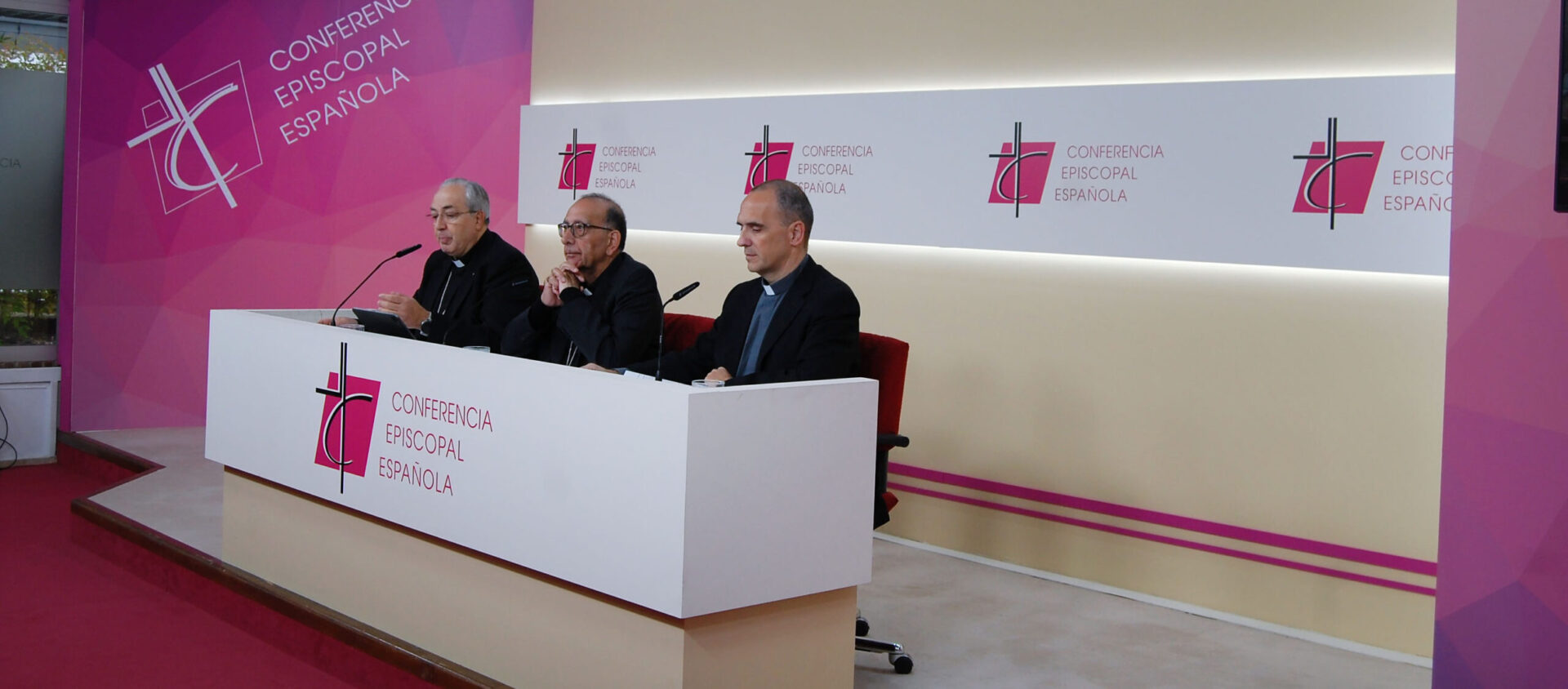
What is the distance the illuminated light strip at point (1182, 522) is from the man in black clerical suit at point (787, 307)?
5.36 ft

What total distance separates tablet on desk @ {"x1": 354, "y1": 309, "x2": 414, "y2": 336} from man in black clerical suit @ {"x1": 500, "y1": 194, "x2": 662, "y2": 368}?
0.36 metres

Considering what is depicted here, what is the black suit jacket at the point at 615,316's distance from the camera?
3.63 m

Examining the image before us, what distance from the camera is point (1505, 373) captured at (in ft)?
8.75

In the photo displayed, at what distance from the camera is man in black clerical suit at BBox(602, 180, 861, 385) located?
326 cm

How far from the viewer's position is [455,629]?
321 cm

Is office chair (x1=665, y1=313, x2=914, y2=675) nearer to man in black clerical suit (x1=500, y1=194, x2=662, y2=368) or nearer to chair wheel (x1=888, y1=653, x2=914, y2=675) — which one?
chair wheel (x1=888, y1=653, x2=914, y2=675)

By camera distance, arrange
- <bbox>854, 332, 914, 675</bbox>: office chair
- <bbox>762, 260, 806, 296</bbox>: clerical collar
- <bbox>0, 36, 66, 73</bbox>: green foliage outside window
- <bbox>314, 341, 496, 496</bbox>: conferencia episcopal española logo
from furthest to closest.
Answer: <bbox>0, 36, 66, 73</bbox>: green foliage outside window, <bbox>854, 332, 914, 675</bbox>: office chair, <bbox>762, 260, 806, 296</bbox>: clerical collar, <bbox>314, 341, 496, 496</bbox>: conferencia episcopal española logo

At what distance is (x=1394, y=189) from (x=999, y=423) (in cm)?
166

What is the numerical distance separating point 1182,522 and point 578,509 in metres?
2.43

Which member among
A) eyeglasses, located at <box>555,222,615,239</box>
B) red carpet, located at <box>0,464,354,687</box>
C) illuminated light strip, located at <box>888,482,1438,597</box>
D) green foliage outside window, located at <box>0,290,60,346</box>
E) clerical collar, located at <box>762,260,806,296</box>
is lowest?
red carpet, located at <box>0,464,354,687</box>

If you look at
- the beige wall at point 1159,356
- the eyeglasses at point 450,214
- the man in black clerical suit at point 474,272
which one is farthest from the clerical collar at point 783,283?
the beige wall at point 1159,356

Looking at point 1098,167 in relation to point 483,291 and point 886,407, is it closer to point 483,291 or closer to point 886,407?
point 886,407

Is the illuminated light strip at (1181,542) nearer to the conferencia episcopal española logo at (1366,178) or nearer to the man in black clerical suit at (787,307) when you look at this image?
the conferencia episcopal española logo at (1366,178)

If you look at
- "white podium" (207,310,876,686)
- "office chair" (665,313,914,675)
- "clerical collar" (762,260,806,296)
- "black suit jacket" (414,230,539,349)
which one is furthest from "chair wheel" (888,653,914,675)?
"black suit jacket" (414,230,539,349)
